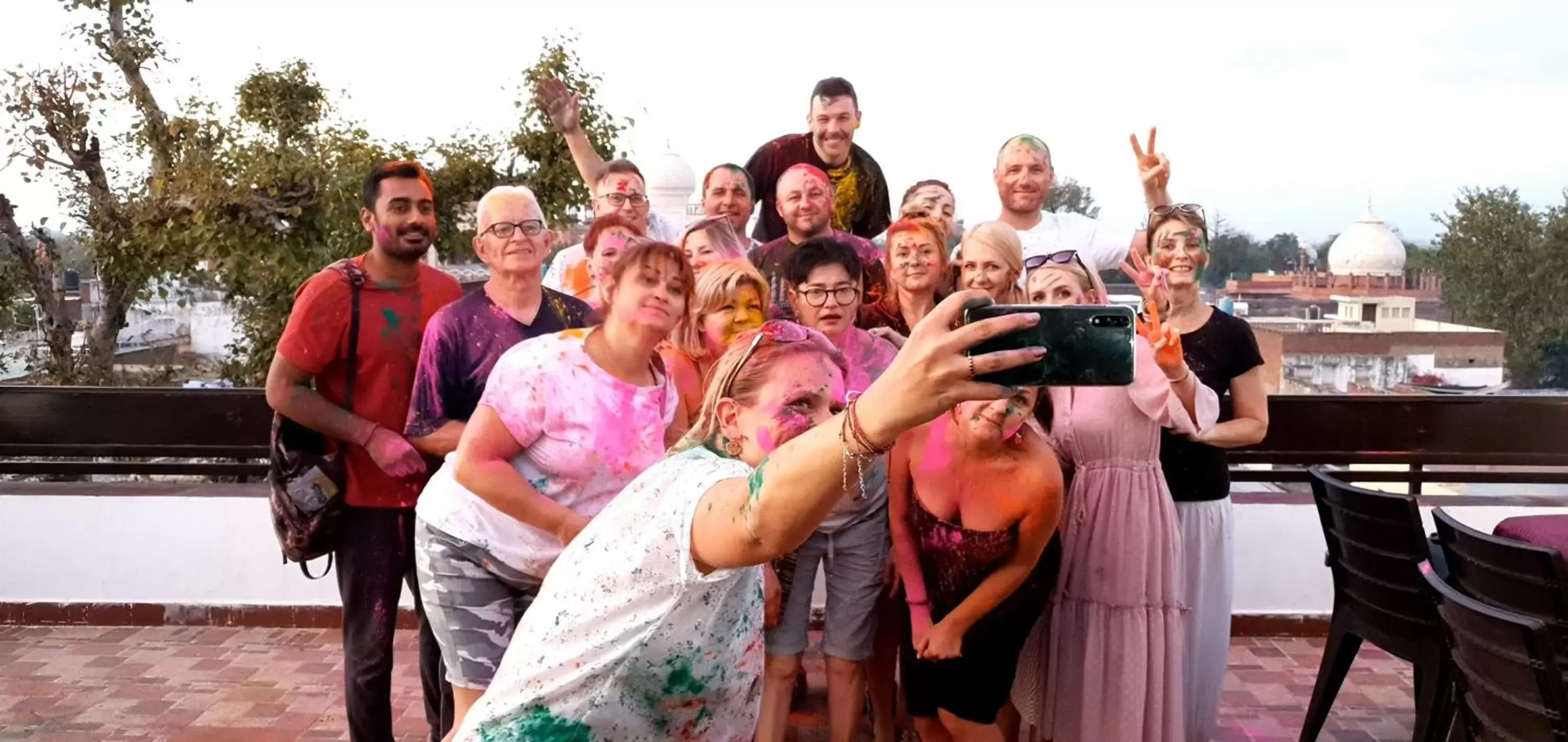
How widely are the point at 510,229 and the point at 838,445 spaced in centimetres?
201

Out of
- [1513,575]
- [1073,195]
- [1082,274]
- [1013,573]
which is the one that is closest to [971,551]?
[1013,573]

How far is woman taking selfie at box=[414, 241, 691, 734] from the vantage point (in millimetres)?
2463

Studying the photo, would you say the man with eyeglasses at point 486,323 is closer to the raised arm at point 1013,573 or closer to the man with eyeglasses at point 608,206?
the man with eyeglasses at point 608,206

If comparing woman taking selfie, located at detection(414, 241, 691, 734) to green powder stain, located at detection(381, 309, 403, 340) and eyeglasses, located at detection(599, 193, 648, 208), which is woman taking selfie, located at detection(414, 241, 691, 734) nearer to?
green powder stain, located at detection(381, 309, 403, 340)

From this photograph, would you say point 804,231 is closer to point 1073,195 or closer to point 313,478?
point 313,478

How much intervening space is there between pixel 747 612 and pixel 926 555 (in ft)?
4.63

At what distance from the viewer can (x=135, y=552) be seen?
16.3 ft

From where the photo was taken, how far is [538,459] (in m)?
2.49

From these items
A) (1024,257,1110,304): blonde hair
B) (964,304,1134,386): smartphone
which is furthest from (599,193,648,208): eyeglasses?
(964,304,1134,386): smartphone

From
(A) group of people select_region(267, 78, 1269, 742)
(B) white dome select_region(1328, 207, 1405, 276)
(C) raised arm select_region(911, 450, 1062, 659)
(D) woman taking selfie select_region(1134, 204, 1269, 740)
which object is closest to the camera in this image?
(A) group of people select_region(267, 78, 1269, 742)

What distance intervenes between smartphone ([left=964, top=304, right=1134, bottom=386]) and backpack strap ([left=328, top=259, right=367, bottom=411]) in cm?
234

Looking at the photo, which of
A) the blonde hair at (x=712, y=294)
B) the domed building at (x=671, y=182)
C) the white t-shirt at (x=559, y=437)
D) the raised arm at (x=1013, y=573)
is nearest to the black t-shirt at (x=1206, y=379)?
the raised arm at (x=1013, y=573)

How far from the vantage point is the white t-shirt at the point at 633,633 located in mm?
1448

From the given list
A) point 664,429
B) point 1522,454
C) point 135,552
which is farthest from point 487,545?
point 1522,454
